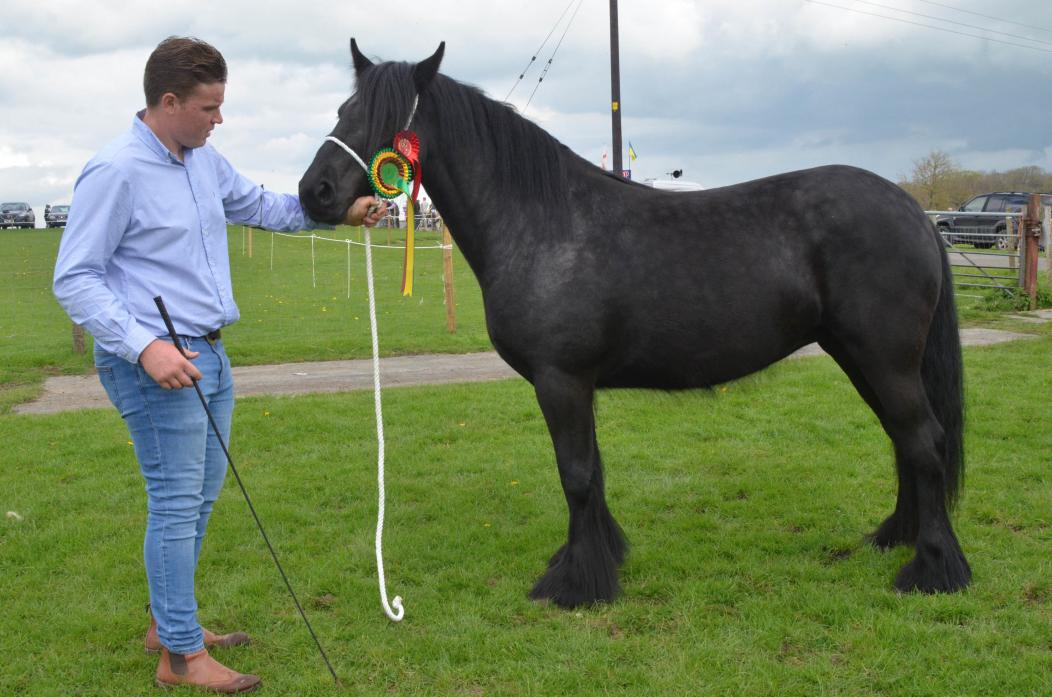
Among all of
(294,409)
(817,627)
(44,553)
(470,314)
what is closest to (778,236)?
(817,627)

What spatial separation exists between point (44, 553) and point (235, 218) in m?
2.36

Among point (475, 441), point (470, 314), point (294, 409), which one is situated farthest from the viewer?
point (470, 314)

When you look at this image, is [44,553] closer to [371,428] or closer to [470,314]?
[371,428]

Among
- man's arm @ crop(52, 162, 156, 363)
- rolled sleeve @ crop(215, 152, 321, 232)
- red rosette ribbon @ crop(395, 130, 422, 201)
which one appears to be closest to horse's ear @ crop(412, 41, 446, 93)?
red rosette ribbon @ crop(395, 130, 422, 201)

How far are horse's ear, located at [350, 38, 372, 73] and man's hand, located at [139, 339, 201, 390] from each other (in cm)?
167

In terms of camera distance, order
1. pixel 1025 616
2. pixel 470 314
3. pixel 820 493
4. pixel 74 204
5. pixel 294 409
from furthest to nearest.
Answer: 1. pixel 470 314
2. pixel 294 409
3. pixel 820 493
4. pixel 1025 616
5. pixel 74 204

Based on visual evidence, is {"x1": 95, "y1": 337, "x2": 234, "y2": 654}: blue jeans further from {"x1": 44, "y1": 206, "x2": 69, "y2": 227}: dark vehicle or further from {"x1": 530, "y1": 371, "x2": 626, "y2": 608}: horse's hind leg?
{"x1": 44, "y1": 206, "x2": 69, "y2": 227}: dark vehicle

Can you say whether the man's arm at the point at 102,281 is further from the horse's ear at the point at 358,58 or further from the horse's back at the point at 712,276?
the horse's back at the point at 712,276

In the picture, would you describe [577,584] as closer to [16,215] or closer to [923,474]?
[923,474]

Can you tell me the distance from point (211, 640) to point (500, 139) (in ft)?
8.41

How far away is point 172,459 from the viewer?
307 cm

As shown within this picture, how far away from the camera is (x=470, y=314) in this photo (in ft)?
49.6

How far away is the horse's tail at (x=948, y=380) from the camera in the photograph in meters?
4.18

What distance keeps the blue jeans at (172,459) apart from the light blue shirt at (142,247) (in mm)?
171
